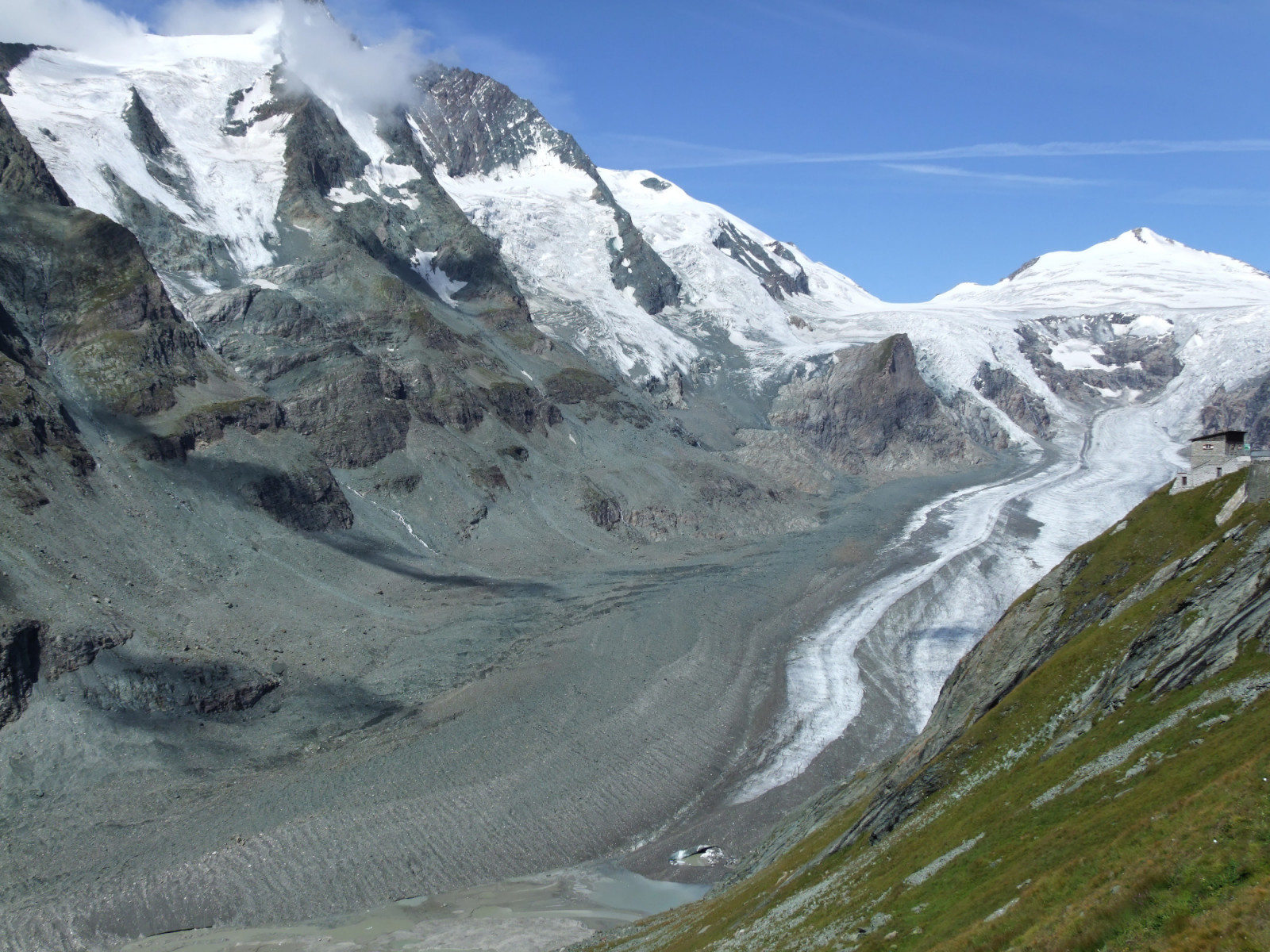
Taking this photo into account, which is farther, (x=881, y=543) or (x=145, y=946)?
(x=881, y=543)

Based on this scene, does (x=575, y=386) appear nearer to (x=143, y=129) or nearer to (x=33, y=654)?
(x=143, y=129)

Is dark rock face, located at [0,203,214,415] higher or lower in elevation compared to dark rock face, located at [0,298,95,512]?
higher

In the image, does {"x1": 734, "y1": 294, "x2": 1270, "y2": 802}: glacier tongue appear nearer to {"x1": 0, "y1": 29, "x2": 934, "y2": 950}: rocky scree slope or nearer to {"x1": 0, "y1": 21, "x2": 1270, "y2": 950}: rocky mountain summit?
{"x1": 0, "y1": 21, "x2": 1270, "y2": 950}: rocky mountain summit

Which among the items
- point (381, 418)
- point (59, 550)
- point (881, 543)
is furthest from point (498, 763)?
point (881, 543)

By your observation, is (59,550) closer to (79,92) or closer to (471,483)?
(471,483)

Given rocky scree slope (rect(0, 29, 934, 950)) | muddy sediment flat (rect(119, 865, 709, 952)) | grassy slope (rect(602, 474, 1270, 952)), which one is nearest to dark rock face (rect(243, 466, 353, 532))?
rocky scree slope (rect(0, 29, 934, 950))

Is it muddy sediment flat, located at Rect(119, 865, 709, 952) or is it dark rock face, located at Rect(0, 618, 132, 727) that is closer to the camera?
muddy sediment flat, located at Rect(119, 865, 709, 952)

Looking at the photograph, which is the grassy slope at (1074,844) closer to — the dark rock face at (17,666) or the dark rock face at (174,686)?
the dark rock face at (174,686)
